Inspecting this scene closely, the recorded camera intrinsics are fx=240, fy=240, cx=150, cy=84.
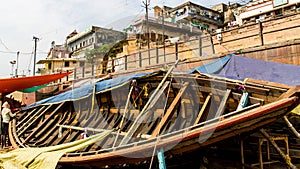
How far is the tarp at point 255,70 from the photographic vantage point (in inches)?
226

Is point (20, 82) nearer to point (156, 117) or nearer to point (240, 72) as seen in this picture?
point (156, 117)

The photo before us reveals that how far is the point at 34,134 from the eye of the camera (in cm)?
698

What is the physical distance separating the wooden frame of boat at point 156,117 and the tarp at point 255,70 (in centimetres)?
83

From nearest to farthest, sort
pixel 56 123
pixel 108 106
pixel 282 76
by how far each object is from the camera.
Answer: pixel 282 76, pixel 108 106, pixel 56 123

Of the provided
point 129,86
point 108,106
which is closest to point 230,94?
point 129,86

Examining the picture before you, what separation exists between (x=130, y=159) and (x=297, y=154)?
376 centimetres

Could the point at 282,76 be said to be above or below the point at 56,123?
above

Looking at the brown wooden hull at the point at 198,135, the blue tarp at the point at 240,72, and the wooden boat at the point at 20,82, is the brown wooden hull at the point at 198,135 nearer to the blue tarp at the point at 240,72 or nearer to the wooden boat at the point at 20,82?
the blue tarp at the point at 240,72

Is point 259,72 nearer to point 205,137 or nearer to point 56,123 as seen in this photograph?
point 205,137

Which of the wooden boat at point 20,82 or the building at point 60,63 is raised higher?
the building at point 60,63

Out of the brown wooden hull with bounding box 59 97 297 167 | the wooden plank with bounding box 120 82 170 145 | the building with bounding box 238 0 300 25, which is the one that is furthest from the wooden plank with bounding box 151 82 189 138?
the building with bounding box 238 0 300 25

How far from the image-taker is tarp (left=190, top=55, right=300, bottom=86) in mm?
5734

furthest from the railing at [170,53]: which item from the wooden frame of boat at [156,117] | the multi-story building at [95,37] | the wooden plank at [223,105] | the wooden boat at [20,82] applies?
the multi-story building at [95,37]

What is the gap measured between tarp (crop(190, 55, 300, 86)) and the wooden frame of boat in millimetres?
831
